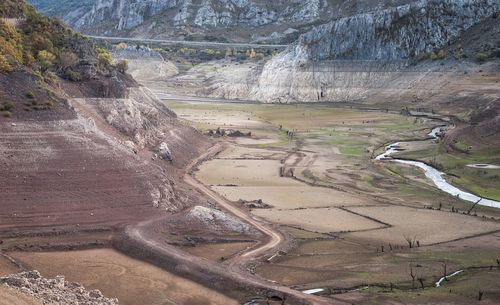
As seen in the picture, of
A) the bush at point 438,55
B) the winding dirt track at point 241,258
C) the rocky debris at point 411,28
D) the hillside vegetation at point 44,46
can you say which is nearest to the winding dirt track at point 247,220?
the winding dirt track at point 241,258

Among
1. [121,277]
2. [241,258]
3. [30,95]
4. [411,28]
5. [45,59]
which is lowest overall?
[121,277]

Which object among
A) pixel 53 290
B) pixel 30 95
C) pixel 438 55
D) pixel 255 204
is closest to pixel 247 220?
pixel 255 204

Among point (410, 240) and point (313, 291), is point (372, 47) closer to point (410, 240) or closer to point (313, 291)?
point (410, 240)

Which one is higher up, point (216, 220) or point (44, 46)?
point (44, 46)

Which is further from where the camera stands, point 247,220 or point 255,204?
point 255,204

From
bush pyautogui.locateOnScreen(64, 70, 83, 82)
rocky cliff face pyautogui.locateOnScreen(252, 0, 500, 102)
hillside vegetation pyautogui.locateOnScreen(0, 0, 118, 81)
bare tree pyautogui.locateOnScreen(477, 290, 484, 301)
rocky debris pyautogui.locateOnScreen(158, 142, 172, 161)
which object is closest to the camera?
bare tree pyautogui.locateOnScreen(477, 290, 484, 301)

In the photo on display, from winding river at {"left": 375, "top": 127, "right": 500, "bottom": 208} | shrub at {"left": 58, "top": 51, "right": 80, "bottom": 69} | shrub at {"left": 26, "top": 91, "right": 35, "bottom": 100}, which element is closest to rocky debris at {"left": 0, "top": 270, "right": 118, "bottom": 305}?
shrub at {"left": 26, "top": 91, "right": 35, "bottom": 100}

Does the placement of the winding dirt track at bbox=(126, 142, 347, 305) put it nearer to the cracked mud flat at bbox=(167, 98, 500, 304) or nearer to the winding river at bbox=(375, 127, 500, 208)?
the cracked mud flat at bbox=(167, 98, 500, 304)

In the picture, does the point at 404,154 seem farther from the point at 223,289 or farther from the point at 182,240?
the point at 223,289
